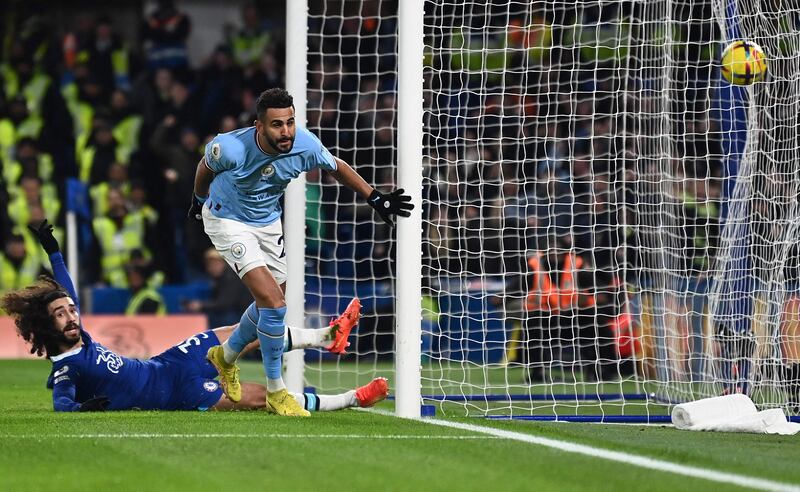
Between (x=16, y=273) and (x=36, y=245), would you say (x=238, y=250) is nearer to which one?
(x=16, y=273)

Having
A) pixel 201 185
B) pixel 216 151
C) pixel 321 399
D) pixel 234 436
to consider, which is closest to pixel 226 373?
pixel 321 399

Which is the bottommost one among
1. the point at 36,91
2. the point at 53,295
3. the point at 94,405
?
the point at 94,405

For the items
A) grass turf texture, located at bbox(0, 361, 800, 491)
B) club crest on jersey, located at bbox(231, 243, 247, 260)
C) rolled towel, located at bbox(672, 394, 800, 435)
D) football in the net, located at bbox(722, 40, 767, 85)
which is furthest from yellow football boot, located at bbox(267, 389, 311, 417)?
football in the net, located at bbox(722, 40, 767, 85)

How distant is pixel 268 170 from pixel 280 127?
0.32 m

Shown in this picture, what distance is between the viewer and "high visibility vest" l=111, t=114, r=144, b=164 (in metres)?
17.8

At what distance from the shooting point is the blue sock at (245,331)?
25.1 feet

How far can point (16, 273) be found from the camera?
53.2ft

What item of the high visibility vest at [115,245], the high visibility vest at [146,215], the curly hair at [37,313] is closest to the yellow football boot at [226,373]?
the curly hair at [37,313]

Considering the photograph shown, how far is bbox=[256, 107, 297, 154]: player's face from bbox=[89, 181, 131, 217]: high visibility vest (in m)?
9.99

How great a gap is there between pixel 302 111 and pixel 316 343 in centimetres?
192

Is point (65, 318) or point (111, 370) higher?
point (65, 318)

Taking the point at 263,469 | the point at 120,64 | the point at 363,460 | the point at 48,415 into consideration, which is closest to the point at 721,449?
the point at 363,460

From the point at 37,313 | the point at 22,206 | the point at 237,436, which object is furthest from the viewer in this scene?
the point at 22,206

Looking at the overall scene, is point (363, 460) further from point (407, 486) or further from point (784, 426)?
point (784, 426)
